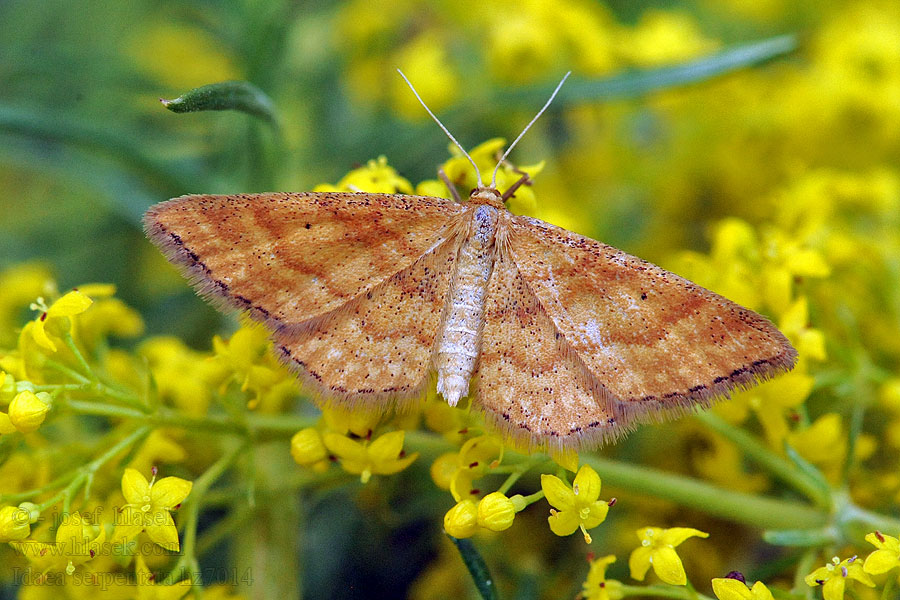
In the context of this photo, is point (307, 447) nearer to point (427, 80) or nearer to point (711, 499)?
point (711, 499)

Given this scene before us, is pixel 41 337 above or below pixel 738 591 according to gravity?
above

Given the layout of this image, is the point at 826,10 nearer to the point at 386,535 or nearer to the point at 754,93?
the point at 754,93

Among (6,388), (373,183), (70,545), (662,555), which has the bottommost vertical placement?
(70,545)

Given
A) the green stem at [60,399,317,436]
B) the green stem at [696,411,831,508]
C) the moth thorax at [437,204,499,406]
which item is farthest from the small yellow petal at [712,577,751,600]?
the green stem at [60,399,317,436]

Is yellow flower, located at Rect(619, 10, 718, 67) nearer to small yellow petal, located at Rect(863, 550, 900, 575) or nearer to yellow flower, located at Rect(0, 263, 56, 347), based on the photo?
small yellow petal, located at Rect(863, 550, 900, 575)

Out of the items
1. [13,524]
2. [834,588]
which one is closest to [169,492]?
[13,524]

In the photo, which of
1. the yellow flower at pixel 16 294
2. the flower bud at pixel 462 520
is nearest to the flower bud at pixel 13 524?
the flower bud at pixel 462 520

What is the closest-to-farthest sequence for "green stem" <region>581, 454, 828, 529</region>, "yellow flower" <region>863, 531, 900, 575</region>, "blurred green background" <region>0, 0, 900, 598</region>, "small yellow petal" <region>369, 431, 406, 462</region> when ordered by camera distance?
"yellow flower" <region>863, 531, 900, 575</region>
"small yellow petal" <region>369, 431, 406, 462</region>
"green stem" <region>581, 454, 828, 529</region>
"blurred green background" <region>0, 0, 900, 598</region>
